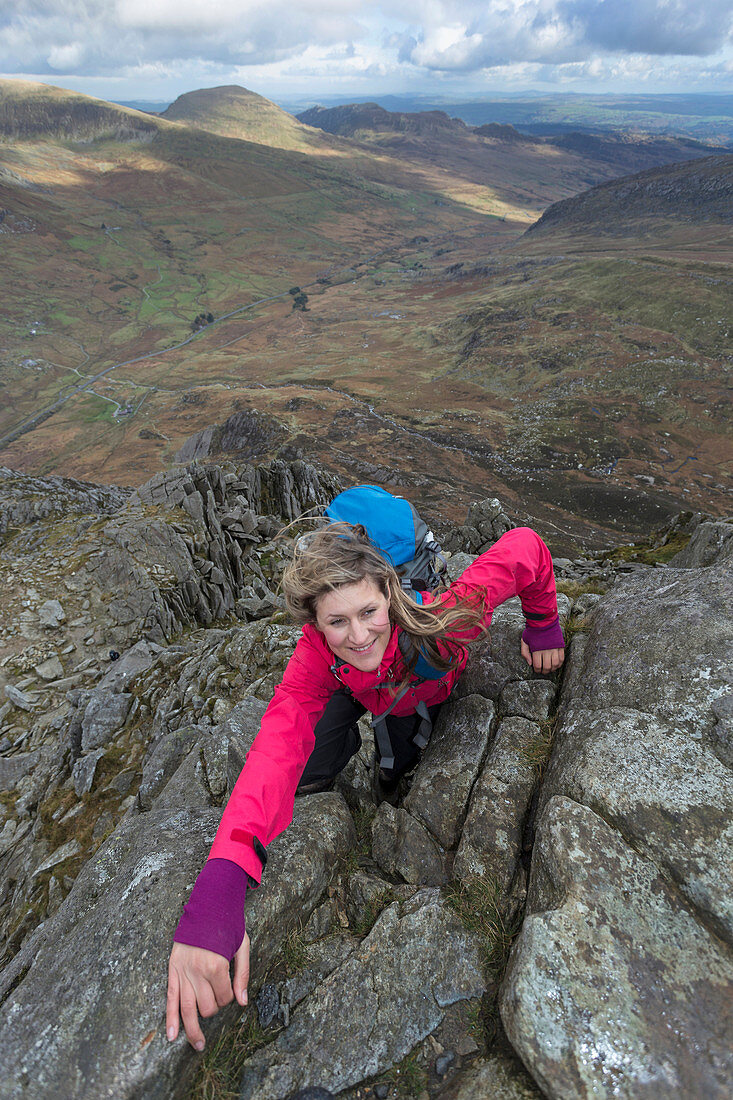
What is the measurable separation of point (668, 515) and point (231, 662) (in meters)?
67.6

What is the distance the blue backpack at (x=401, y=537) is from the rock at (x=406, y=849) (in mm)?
1456

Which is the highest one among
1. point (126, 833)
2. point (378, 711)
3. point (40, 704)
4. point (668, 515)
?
point (378, 711)

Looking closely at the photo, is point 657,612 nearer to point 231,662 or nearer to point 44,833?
point 231,662

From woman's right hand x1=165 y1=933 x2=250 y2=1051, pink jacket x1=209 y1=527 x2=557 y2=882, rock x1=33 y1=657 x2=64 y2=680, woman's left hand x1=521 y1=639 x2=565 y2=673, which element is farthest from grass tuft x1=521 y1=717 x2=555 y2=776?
rock x1=33 y1=657 x2=64 y2=680

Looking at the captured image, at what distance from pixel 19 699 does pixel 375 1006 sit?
1839 cm

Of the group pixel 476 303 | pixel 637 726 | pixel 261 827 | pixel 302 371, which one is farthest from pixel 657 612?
pixel 476 303

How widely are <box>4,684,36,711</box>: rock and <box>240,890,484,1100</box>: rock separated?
17543 mm

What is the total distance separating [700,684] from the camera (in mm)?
5234

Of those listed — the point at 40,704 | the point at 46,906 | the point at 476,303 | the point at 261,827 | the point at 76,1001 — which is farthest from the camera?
the point at 476,303

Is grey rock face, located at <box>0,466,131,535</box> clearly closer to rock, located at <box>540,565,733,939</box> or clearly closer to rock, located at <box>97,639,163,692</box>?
rock, located at <box>97,639,163,692</box>

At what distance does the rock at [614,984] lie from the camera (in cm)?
320

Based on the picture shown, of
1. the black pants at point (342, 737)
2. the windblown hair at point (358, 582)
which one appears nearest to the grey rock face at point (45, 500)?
the black pants at point (342, 737)

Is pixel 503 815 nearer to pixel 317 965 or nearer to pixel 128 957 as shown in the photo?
pixel 317 965

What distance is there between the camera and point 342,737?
7004 millimetres
